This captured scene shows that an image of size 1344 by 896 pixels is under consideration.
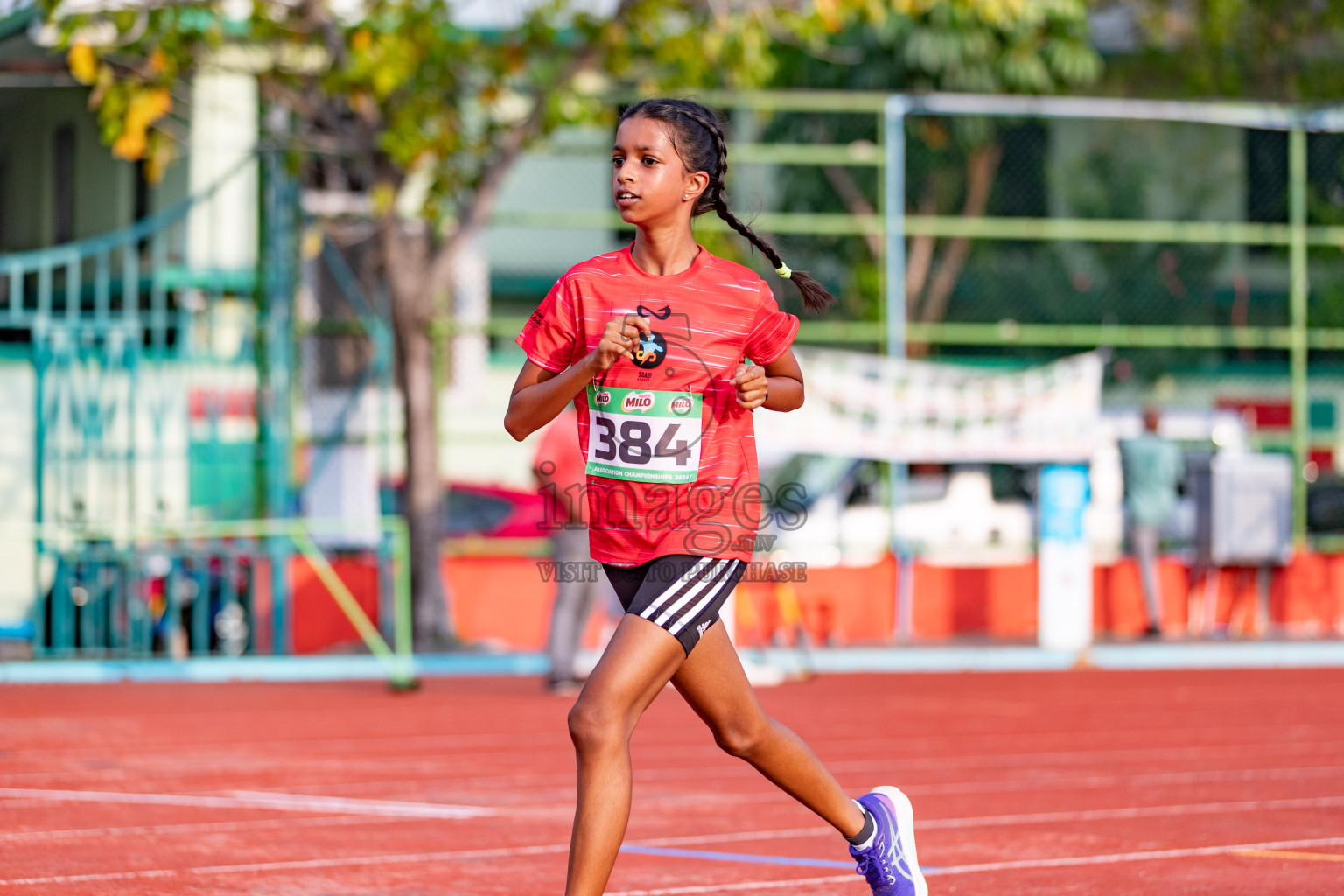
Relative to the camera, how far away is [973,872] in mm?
5125

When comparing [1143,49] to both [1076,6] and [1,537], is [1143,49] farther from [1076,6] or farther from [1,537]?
[1,537]

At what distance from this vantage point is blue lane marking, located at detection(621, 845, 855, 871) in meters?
5.29

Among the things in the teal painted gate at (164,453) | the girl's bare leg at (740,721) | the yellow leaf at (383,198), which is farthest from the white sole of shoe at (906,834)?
the yellow leaf at (383,198)

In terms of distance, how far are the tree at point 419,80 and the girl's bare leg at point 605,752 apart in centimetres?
826

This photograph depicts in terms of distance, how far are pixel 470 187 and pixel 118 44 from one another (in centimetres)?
268

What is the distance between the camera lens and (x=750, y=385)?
151 inches

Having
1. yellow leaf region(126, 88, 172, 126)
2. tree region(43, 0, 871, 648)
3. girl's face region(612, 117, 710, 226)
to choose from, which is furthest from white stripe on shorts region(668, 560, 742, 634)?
yellow leaf region(126, 88, 172, 126)

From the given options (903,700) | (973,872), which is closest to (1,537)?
(903,700)

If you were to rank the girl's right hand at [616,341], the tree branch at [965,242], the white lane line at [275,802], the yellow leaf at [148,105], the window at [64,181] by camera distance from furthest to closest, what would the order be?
the tree branch at [965,242] < the window at [64,181] < the yellow leaf at [148,105] < the white lane line at [275,802] < the girl's right hand at [616,341]

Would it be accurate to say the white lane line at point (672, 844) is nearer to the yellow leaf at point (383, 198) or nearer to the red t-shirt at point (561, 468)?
the red t-shirt at point (561, 468)

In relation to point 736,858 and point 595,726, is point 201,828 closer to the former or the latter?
point 736,858

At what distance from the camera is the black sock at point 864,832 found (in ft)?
13.8

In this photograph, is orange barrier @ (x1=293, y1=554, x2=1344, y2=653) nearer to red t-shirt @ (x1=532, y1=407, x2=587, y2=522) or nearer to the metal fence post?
the metal fence post

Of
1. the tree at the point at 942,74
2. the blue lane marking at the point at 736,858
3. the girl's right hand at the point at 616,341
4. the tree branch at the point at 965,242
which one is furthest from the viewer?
the tree branch at the point at 965,242
